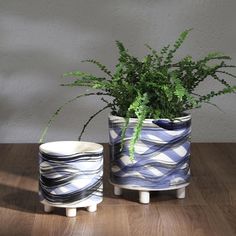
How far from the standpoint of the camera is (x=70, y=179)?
112cm

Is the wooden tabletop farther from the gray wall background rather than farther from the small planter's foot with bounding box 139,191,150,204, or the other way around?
the gray wall background

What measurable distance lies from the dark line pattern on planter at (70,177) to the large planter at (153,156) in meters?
0.08

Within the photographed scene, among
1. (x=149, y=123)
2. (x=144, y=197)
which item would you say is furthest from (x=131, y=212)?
(x=149, y=123)

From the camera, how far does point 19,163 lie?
5.12 ft

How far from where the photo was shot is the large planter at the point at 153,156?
3.88ft

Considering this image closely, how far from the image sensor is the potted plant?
3.85 ft

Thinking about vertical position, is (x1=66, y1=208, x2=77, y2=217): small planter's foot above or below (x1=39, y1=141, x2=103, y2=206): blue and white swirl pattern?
below

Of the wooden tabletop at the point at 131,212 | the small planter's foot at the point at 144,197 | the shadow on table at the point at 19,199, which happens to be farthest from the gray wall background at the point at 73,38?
the small planter's foot at the point at 144,197

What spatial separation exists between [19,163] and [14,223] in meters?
0.46

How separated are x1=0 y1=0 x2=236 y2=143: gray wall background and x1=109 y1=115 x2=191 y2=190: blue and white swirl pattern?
0.68 meters

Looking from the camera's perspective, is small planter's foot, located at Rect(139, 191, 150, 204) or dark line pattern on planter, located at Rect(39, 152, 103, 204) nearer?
dark line pattern on planter, located at Rect(39, 152, 103, 204)

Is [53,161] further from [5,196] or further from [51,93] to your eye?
[51,93]

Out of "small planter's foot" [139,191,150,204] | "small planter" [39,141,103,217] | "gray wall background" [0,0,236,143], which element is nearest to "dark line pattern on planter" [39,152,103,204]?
"small planter" [39,141,103,217]

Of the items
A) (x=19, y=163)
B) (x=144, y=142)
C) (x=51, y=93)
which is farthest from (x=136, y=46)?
(x=144, y=142)
